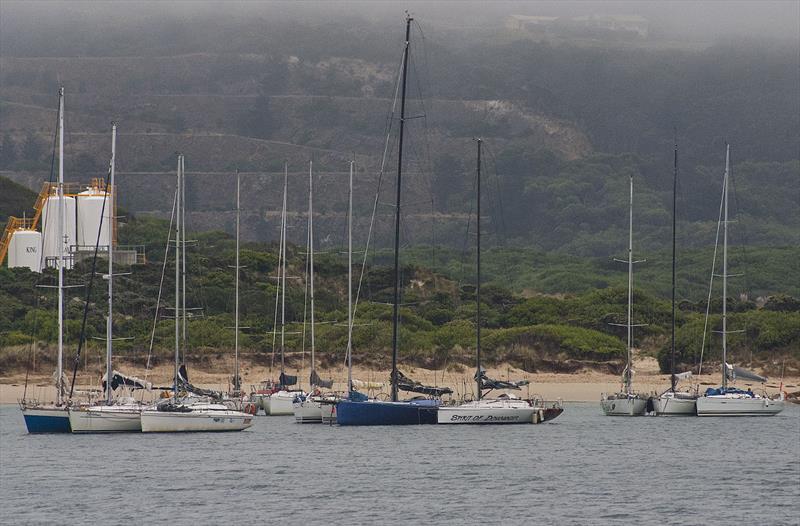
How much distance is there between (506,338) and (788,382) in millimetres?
14137

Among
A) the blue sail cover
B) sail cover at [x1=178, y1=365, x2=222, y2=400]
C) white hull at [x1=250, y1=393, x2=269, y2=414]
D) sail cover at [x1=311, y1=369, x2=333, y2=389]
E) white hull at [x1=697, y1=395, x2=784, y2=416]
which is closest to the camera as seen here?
sail cover at [x1=178, y1=365, x2=222, y2=400]

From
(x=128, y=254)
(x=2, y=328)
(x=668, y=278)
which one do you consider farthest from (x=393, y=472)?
(x=668, y=278)

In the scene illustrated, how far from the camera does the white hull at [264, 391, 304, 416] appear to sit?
237ft

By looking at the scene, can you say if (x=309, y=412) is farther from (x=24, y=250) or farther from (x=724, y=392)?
(x=24, y=250)

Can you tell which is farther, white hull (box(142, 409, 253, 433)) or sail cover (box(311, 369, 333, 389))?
sail cover (box(311, 369, 333, 389))

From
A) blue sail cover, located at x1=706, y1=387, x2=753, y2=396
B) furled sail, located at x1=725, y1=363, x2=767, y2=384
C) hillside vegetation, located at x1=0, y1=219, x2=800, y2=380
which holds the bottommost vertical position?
blue sail cover, located at x1=706, y1=387, x2=753, y2=396

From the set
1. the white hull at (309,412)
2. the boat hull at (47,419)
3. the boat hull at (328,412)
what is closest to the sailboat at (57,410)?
the boat hull at (47,419)

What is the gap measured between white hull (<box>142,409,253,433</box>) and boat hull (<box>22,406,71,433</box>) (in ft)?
8.93

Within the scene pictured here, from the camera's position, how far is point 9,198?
14775cm

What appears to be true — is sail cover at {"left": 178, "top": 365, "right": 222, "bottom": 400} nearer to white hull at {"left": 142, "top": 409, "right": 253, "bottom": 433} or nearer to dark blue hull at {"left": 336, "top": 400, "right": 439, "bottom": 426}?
white hull at {"left": 142, "top": 409, "right": 253, "bottom": 433}

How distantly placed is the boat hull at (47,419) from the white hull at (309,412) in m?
10.1

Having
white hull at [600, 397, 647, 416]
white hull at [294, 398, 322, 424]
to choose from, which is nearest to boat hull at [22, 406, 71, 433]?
white hull at [294, 398, 322, 424]

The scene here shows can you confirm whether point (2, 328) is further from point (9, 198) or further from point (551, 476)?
Result: point (9, 198)

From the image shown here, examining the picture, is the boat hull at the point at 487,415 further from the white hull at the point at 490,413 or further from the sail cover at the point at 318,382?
the sail cover at the point at 318,382
